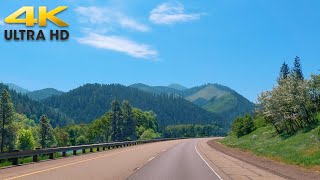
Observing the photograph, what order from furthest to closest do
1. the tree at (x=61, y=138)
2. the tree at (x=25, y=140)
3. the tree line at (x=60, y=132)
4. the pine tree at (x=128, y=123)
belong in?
the tree at (x=61, y=138), the pine tree at (x=128, y=123), the tree at (x=25, y=140), the tree line at (x=60, y=132)

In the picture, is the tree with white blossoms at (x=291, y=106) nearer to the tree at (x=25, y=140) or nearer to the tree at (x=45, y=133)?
the tree at (x=45, y=133)

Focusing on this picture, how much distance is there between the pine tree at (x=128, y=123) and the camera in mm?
137650

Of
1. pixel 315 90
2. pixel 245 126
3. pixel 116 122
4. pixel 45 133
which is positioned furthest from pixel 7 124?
pixel 315 90

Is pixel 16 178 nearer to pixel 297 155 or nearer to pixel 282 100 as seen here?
pixel 297 155

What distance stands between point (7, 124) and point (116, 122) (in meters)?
51.6

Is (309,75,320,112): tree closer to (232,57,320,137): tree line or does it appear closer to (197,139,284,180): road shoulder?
(232,57,320,137): tree line

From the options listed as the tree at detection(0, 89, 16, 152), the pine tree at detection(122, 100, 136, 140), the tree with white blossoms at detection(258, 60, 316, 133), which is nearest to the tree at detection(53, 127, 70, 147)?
the pine tree at detection(122, 100, 136, 140)

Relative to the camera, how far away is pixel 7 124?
85875 mm

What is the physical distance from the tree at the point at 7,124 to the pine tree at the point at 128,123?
53733 millimetres

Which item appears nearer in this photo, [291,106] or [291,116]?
[291,116]

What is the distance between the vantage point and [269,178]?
752 inches

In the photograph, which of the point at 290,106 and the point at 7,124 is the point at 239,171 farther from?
the point at 7,124

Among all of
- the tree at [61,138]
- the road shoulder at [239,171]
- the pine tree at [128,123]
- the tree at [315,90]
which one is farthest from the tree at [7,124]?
the tree at [61,138]

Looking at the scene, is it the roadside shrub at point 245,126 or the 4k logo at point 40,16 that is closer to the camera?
the 4k logo at point 40,16
